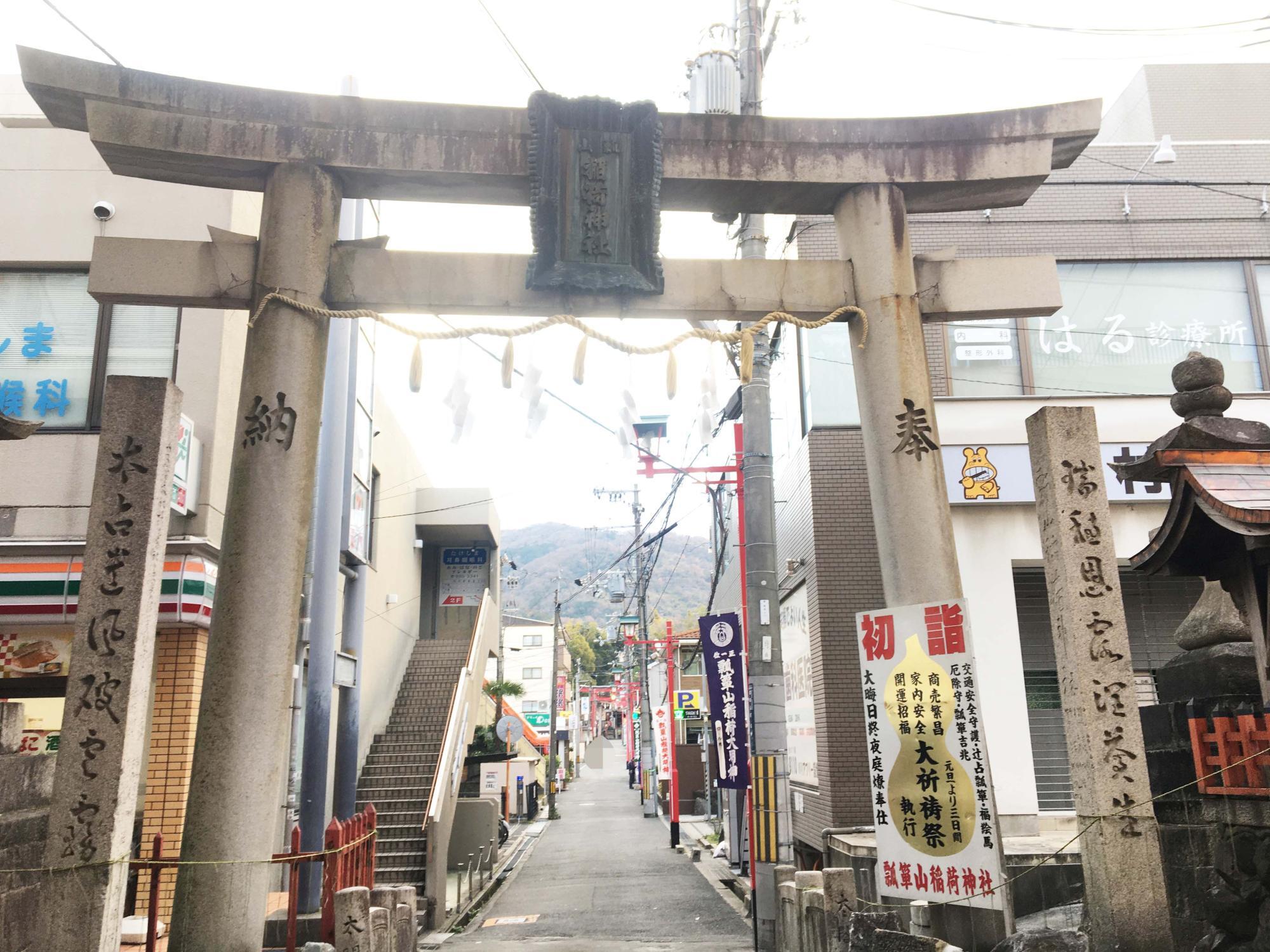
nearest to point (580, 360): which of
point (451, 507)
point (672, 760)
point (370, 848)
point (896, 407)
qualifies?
point (896, 407)

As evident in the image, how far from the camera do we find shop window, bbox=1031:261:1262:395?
1548 centimetres

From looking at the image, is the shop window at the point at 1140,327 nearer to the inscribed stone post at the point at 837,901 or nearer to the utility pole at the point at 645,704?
the inscribed stone post at the point at 837,901

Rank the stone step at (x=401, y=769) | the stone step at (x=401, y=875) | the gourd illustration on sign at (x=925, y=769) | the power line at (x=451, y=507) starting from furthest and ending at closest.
→ 1. the power line at (x=451, y=507)
2. the stone step at (x=401, y=769)
3. the stone step at (x=401, y=875)
4. the gourd illustration on sign at (x=925, y=769)

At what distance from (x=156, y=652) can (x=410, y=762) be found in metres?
6.83

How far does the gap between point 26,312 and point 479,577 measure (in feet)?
50.2

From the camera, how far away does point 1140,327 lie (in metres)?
15.7

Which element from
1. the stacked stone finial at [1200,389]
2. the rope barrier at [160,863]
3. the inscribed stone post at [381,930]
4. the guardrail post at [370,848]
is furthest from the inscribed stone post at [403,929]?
the stacked stone finial at [1200,389]

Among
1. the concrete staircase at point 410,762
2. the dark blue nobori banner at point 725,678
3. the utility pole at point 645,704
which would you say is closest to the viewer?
the dark blue nobori banner at point 725,678

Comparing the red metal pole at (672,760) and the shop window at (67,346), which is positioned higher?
the shop window at (67,346)

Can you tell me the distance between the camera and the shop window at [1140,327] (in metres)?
15.5

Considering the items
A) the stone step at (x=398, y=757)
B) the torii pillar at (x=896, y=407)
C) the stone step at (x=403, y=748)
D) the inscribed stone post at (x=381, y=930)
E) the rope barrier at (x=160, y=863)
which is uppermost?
the torii pillar at (x=896, y=407)

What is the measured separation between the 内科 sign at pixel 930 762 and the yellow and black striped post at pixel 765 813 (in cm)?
469

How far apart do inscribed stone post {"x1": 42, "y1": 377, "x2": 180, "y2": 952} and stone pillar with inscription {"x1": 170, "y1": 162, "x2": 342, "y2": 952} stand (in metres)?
0.65

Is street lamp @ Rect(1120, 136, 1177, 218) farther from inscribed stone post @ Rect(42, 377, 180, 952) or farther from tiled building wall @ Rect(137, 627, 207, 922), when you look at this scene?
tiled building wall @ Rect(137, 627, 207, 922)
